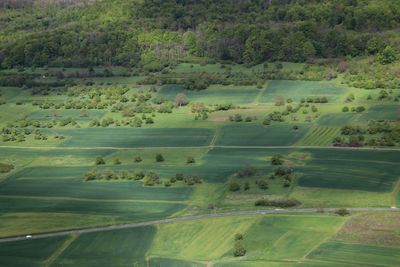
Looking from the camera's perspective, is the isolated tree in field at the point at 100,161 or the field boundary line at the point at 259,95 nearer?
the isolated tree in field at the point at 100,161

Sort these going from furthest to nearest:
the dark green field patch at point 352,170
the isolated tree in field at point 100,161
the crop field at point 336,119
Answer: the crop field at point 336,119 → the isolated tree in field at point 100,161 → the dark green field patch at point 352,170

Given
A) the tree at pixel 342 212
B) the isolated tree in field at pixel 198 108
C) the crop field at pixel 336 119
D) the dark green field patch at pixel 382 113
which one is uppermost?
the isolated tree in field at pixel 198 108

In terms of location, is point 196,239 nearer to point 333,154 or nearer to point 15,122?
point 333,154

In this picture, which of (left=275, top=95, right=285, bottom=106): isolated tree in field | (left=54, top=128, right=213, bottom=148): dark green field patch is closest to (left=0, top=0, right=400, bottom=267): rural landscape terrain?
(left=54, top=128, right=213, bottom=148): dark green field patch

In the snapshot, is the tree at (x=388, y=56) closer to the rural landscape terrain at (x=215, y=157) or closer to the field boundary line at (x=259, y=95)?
the rural landscape terrain at (x=215, y=157)

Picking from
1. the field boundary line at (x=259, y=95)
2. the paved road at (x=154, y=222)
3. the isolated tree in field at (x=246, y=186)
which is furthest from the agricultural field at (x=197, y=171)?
the isolated tree in field at (x=246, y=186)

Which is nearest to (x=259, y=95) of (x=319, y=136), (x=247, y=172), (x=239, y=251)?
(x=319, y=136)
